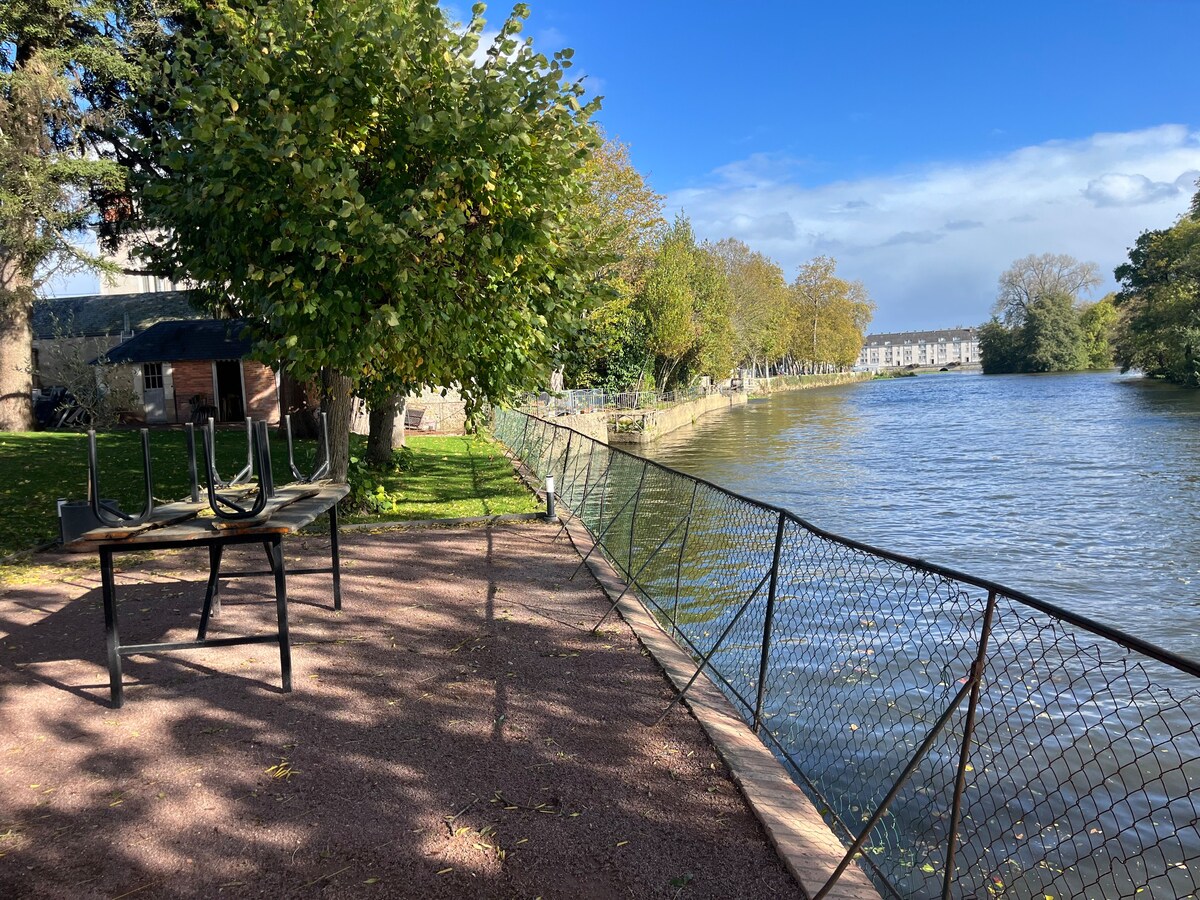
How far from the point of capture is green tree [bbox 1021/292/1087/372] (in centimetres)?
10375

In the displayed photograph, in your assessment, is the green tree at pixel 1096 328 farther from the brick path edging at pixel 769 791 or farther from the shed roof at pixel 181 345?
the brick path edging at pixel 769 791

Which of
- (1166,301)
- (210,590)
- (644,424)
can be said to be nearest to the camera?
(210,590)

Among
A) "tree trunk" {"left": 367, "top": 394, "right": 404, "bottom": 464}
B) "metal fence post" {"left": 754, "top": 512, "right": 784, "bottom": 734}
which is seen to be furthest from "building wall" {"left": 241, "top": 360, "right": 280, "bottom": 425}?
"metal fence post" {"left": 754, "top": 512, "right": 784, "bottom": 734}

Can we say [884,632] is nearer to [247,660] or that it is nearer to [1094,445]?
[247,660]

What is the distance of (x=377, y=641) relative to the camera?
6254 millimetres

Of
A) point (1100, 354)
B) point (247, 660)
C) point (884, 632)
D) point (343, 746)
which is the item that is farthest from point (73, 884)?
point (1100, 354)

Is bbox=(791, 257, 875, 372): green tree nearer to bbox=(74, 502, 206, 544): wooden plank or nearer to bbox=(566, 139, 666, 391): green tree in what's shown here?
bbox=(566, 139, 666, 391): green tree

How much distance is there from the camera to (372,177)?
30.2 ft

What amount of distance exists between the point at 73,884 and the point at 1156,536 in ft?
54.0

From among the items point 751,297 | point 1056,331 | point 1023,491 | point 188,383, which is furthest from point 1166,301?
point 188,383

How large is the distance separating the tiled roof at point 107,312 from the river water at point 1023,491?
20.3 meters

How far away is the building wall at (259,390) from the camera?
2905 cm

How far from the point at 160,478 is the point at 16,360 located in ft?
40.5

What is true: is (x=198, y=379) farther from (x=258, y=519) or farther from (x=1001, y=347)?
(x=1001, y=347)
